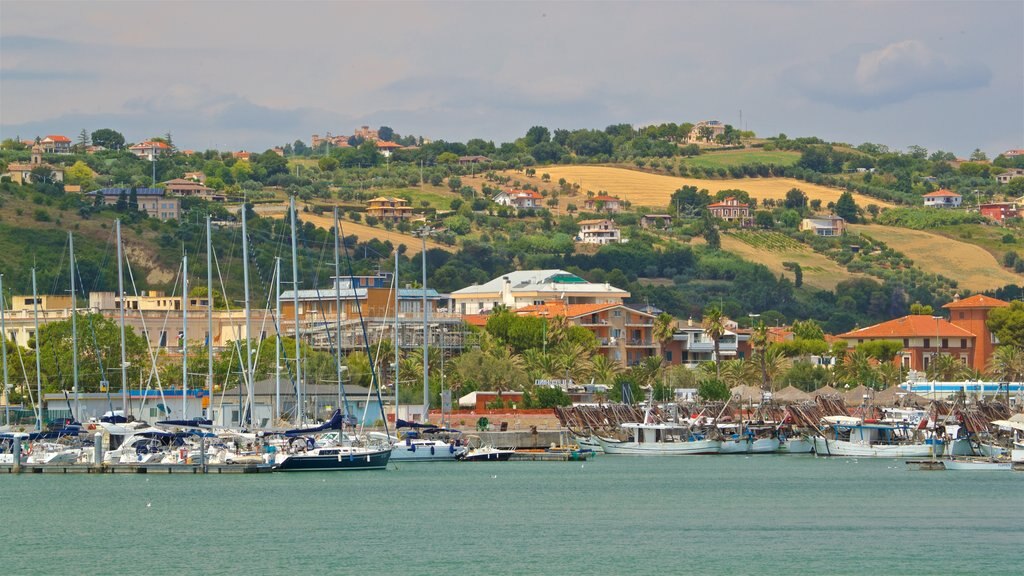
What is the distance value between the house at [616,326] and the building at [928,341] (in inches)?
737

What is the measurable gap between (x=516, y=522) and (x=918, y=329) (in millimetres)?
94106

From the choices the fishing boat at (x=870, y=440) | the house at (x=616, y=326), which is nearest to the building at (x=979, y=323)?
the house at (x=616, y=326)

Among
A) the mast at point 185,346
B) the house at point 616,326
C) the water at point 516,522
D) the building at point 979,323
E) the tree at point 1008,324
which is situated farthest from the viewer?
the building at point 979,323

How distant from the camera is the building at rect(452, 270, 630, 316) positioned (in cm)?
15838

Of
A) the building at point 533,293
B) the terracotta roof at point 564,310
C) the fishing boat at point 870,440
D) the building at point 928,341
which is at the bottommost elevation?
the fishing boat at point 870,440

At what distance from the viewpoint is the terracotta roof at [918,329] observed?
146 meters

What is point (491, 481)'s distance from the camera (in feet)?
254

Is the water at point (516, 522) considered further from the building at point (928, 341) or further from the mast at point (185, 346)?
the building at point (928, 341)

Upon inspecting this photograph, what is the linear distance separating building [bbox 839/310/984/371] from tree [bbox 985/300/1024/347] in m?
2.60

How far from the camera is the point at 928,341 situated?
484ft

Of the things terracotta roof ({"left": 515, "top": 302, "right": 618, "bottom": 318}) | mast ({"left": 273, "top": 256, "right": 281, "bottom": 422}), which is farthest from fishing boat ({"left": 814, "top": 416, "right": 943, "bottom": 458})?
terracotta roof ({"left": 515, "top": 302, "right": 618, "bottom": 318})

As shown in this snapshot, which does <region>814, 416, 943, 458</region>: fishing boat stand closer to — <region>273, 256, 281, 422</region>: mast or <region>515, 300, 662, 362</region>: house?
<region>273, 256, 281, 422</region>: mast

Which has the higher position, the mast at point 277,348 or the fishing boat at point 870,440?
the mast at point 277,348

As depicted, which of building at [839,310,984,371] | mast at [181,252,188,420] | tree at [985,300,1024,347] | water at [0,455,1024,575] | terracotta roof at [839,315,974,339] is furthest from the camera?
terracotta roof at [839,315,974,339]
